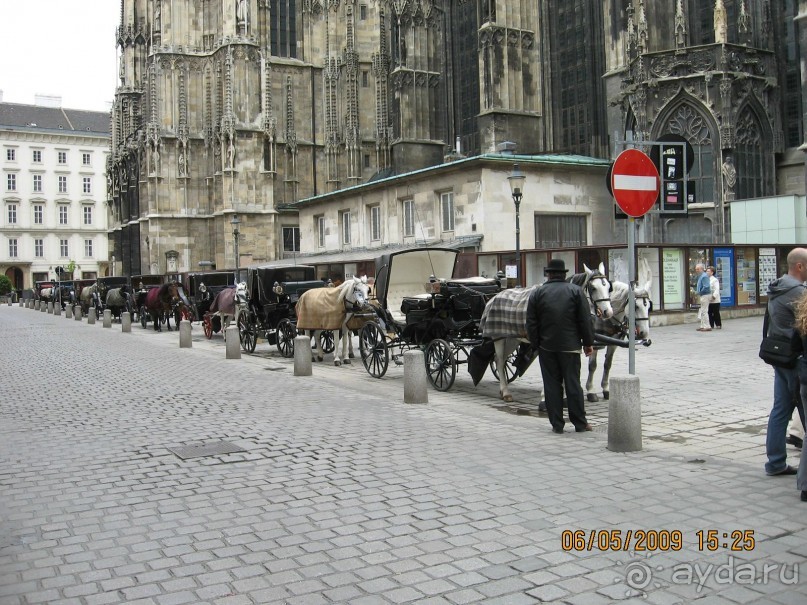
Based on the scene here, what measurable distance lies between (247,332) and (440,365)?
359 inches

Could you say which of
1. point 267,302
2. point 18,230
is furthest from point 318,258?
point 18,230

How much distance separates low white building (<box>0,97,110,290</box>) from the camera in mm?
90688

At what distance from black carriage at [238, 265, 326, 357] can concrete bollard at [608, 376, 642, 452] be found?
10.8 m

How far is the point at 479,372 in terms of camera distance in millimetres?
11133

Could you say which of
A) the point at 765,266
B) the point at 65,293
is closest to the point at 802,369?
the point at 765,266

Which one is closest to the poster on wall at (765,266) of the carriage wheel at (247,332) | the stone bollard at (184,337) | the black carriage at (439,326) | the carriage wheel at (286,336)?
the black carriage at (439,326)

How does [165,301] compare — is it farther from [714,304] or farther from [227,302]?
[714,304]

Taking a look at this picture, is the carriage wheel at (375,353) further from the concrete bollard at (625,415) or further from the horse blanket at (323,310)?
the concrete bollard at (625,415)

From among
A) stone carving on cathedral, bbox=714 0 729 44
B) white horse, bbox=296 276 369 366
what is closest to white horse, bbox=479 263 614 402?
white horse, bbox=296 276 369 366

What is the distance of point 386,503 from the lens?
5.77 metres

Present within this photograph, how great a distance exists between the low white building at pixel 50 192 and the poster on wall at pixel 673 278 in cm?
7932

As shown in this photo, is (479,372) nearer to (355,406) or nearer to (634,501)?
(355,406)

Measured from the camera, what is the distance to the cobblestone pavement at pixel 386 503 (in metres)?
4.25

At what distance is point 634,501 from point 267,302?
47.6 feet
